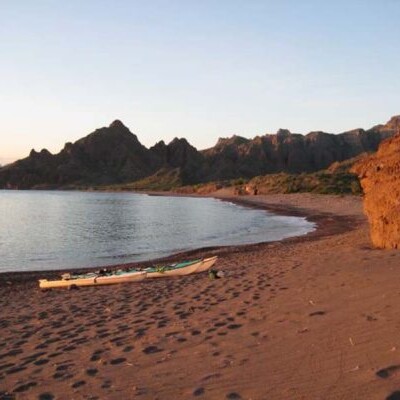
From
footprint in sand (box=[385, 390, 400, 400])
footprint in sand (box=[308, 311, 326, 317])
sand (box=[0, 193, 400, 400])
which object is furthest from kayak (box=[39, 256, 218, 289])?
footprint in sand (box=[385, 390, 400, 400])

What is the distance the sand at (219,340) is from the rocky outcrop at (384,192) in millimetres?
3133

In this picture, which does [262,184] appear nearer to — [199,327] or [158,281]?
[158,281]

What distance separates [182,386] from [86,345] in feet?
9.90

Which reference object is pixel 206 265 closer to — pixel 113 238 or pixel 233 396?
pixel 233 396

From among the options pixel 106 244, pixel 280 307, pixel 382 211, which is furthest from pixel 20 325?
pixel 106 244

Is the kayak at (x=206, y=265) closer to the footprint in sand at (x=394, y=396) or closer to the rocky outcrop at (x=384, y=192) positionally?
the rocky outcrop at (x=384, y=192)

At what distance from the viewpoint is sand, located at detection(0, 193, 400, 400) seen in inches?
221

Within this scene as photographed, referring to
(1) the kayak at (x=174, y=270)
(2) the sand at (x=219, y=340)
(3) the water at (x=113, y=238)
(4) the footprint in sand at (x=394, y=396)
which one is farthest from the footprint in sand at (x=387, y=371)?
(3) the water at (x=113, y=238)

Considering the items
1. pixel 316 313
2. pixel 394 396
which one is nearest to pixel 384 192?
Answer: pixel 316 313

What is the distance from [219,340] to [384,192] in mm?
11725

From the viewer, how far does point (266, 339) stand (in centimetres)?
738

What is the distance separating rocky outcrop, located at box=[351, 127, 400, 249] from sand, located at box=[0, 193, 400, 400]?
10.3 feet

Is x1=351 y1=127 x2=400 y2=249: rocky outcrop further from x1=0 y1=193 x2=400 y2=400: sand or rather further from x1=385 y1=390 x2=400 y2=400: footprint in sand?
x1=385 y1=390 x2=400 y2=400: footprint in sand

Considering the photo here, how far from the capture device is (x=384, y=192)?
17.2 meters
